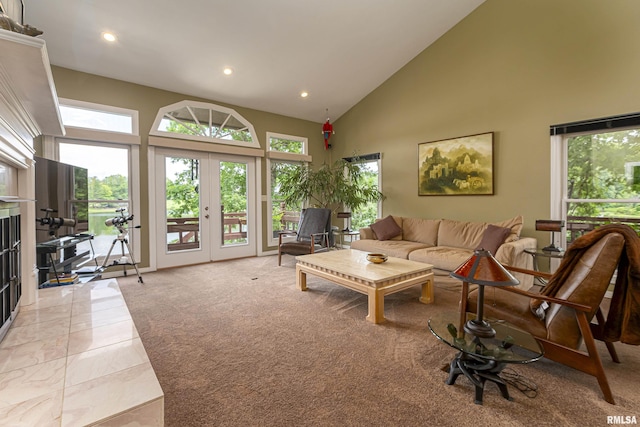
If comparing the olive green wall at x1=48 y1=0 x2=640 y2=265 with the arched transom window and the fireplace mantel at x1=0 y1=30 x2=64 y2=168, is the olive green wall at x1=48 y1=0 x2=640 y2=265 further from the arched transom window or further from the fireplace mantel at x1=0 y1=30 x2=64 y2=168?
the fireplace mantel at x1=0 y1=30 x2=64 y2=168

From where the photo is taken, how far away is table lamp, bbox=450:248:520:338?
1440 mm

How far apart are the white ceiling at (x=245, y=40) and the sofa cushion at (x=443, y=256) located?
323cm

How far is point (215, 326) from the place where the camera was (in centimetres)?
256

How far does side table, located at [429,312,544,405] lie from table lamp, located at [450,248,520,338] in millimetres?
50

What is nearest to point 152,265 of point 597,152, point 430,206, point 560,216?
point 430,206

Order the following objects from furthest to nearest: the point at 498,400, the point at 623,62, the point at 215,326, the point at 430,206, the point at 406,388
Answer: the point at 430,206
the point at 623,62
the point at 215,326
the point at 406,388
the point at 498,400

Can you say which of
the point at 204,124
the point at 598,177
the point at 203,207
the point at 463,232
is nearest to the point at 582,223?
the point at 598,177

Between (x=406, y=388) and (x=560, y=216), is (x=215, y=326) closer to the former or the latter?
(x=406, y=388)

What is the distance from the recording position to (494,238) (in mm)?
3473

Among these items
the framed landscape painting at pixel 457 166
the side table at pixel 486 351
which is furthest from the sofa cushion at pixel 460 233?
the side table at pixel 486 351

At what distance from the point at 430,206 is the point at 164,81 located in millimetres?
4690

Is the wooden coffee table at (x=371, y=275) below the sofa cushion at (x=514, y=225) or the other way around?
below

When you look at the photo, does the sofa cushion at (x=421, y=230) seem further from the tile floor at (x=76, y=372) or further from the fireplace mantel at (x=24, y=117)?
the fireplace mantel at (x=24, y=117)

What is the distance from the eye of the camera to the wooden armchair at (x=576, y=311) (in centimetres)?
157
